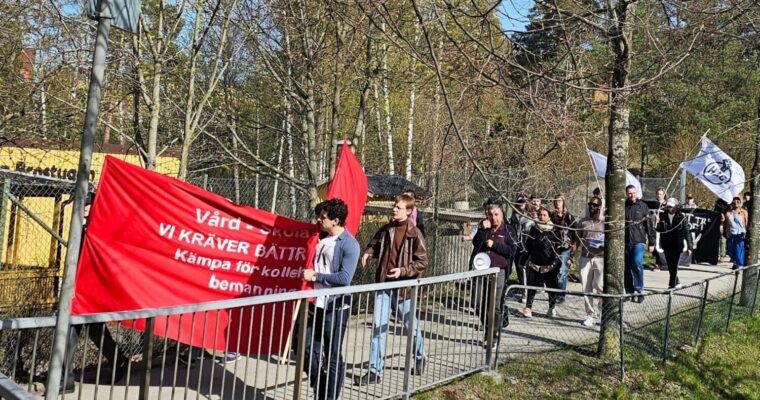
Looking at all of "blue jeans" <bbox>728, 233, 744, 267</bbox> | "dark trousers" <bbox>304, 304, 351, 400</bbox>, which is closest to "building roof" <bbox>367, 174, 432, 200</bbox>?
"blue jeans" <bbox>728, 233, 744, 267</bbox>

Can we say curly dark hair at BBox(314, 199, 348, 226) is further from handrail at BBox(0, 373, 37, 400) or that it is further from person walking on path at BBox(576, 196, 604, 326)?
person walking on path at BBox(576, 196, 604, 326)

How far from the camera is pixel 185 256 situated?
5371mm

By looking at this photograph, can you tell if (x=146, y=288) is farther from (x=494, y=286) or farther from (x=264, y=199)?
(x=264, y=199)

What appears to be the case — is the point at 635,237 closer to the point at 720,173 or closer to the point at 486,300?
the point at 720,173

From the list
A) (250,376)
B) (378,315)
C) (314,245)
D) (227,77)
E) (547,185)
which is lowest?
(250,376)

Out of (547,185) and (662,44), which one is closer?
(662,44)

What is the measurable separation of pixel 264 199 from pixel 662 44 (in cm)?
737

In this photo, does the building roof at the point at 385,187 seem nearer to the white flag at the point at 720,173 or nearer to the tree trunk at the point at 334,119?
the tree trunk at the point at 334,119

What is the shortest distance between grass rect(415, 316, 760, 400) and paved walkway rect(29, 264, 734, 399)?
0.75 ft

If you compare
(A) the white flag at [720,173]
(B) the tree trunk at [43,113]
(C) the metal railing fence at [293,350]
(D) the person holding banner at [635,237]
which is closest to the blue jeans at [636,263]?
(D) the person holding banner at [635,237]

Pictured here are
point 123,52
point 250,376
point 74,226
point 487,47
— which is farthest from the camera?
point 123,52

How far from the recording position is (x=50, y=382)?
9.30 feet

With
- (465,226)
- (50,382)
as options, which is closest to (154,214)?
(50,382)

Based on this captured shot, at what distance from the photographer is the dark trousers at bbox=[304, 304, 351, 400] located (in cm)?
526
